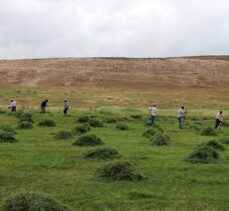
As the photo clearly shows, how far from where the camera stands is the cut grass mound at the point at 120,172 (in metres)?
15.6

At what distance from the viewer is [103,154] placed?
1962 centimetres

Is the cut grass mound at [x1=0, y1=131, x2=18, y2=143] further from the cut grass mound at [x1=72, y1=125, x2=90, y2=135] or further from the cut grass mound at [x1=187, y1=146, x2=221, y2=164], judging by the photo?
the cut grass mound at [x1=187, y1=146, x2=221, y2=164]

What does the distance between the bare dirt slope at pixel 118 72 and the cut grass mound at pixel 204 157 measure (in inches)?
2748

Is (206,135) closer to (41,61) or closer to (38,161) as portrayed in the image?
(38,161)

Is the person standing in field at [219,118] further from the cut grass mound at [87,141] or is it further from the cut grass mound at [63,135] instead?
the cut grass mound at [87,141]

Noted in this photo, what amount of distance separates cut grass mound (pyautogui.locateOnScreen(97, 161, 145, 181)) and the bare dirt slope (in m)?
73.6

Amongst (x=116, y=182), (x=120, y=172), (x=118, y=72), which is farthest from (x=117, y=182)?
(x=118, y=72)

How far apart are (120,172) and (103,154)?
13.0ft

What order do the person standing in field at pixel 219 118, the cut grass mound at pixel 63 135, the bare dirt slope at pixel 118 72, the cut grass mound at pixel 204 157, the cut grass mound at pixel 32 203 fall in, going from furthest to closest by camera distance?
the bare dirt slope at pixel 118 72 < the person standing in field at pixel 219 118 < the cut grass mound at pixel 63 135 < the cut grass mound at pixel 204 157 < the cut grass mound at pixel 32 203

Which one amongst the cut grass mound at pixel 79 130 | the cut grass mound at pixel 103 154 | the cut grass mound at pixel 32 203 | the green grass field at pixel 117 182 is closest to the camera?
the cut grass mound at pixel 32 203

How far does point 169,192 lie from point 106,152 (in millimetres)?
5819

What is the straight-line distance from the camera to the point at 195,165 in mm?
18359

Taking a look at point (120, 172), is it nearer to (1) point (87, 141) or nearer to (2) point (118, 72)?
(1) point (87, 141)

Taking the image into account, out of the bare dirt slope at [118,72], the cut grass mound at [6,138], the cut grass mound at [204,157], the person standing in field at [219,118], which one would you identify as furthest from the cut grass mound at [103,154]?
the bare dirt slope at [118,72]
